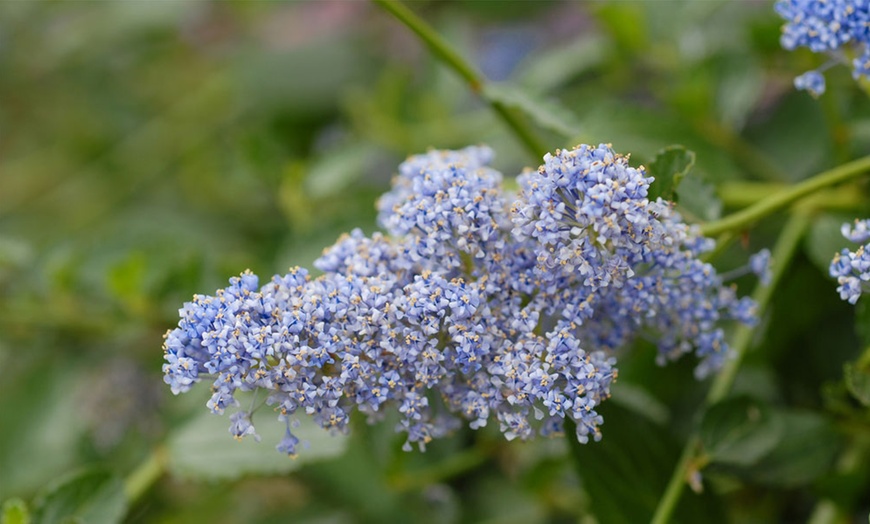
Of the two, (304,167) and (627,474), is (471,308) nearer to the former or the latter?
(627,474)

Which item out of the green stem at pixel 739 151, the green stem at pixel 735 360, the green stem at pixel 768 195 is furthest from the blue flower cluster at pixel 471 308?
the green stem at pixel 739 151

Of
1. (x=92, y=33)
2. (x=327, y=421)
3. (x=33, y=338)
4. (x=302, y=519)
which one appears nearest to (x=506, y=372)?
(x=327, y=421)

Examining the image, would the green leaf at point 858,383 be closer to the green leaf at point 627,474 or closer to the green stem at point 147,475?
the green leaf at point 627,474

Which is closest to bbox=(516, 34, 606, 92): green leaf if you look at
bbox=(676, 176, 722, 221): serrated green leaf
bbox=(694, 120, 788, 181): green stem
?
bbox=(694, 120, 788, 181): green stem

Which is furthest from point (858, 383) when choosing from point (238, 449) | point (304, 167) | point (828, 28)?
point (304, 167)

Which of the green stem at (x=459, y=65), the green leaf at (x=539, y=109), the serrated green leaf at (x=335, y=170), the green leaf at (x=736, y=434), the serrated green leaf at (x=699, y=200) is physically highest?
the serrated green leaf at (x=335, y=170)

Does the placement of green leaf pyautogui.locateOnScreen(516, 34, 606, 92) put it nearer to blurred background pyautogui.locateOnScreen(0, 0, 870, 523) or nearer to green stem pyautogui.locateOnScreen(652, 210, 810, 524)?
blurred background pyautogui.locateOnScreen(0, 0, 870, 523)
